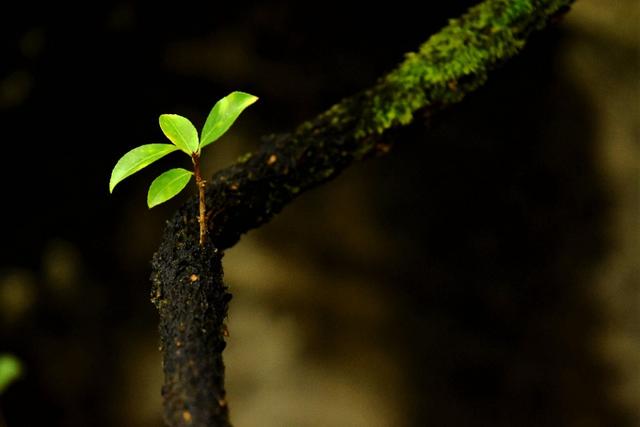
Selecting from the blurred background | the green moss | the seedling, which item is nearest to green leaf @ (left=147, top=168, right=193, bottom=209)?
the seedling

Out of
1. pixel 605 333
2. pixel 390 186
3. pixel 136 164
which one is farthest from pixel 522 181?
pixel 136 164

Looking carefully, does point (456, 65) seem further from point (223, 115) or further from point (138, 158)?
point (138, 158)

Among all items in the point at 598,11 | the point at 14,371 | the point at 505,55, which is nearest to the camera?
the point at 505,55

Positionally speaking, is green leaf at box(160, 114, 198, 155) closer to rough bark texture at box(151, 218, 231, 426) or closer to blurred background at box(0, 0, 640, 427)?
rough bark texture at box(151, 218, 231, 426)

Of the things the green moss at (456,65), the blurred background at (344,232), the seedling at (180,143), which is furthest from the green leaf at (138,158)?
the blurred background at (344,232)

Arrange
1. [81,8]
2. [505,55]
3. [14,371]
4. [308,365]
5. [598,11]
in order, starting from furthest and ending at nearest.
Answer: [308,365] → [598,11] → [81,8] → [14,371] → [505,55]

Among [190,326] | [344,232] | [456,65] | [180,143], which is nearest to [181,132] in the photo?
[180,143]

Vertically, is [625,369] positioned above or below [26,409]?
below

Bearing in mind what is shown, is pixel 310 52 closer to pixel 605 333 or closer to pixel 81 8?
pixel 81 8
